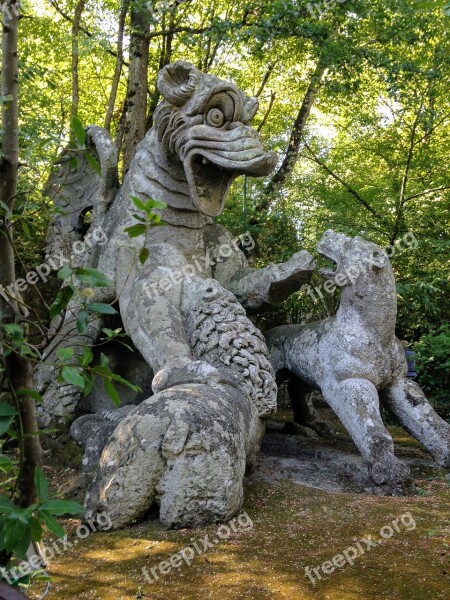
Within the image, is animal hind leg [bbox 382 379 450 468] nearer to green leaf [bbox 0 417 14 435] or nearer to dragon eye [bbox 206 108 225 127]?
dragon eye [bbox 206 108 225 127]

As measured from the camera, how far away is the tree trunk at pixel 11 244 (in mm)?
1558

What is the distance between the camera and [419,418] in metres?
4.18

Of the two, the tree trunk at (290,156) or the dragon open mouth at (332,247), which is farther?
the tree trunk at (290,156)

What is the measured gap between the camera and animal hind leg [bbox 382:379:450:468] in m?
4.12

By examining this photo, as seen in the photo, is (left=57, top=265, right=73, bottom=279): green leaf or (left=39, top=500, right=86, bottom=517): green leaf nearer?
(left=39, top=500, right=86, bottom=517): green leaf

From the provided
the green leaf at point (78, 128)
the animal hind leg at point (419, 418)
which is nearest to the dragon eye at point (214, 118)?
the animal hind leg at point (419, 418)

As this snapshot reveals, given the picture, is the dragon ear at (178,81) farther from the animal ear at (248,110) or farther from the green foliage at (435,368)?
the green foliage at (435,368)

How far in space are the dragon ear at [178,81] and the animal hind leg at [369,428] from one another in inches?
82.6

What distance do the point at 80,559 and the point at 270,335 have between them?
260 cm

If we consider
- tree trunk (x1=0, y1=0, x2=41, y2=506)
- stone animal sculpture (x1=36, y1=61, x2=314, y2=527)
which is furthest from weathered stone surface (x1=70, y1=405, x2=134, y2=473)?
tree trunk (x1=0, y1=0, x2=41, y2=506)

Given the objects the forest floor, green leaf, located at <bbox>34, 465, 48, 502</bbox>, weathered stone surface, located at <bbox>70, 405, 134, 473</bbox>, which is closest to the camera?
green leaf, located at <bbox>34, 465, 48, 502</bbox>

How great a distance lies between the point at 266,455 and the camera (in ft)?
15.0

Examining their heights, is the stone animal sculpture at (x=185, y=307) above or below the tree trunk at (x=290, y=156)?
below

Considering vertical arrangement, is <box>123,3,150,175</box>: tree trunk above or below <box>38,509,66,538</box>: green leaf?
above
